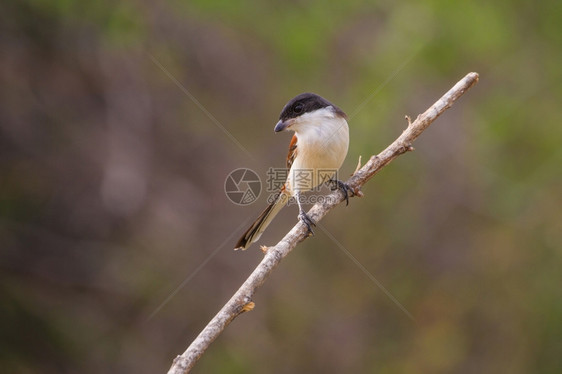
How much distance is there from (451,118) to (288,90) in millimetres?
1770

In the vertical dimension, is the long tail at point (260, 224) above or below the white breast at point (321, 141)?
below

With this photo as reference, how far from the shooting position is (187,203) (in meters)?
6.16

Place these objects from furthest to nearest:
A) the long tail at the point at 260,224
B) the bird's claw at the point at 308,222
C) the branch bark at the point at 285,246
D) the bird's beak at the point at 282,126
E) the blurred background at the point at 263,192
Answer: the blurred background at the point at 263,192 → the long tail at the point at 260,224 → the bird's beak at the point at 282,126 → the bird's claw at the point at 308,222 → the branch bark at the point at 285,246

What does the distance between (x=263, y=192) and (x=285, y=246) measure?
336 centimetres

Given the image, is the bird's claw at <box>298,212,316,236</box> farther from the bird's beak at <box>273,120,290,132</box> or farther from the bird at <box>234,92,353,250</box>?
the bird's beak at <box>273,120,290,132</box>

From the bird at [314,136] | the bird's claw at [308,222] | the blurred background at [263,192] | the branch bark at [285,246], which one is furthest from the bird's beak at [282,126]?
the blurred background at [263,192]

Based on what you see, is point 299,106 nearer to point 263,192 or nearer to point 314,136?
point 314,136

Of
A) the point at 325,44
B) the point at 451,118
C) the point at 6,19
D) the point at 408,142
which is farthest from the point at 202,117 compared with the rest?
the point at 408,142

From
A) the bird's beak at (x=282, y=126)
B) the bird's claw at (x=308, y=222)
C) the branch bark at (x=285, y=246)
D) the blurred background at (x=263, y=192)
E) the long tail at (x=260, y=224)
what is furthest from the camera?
the blurred background at (x=263, y=192)

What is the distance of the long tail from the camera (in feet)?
13.7

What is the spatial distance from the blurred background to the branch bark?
257cm

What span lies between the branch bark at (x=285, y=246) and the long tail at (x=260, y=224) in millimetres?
738

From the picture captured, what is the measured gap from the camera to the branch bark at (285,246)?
2.38 m

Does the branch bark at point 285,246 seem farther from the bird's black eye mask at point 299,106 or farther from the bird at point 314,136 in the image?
the bird's black eye mask at point 299,106
